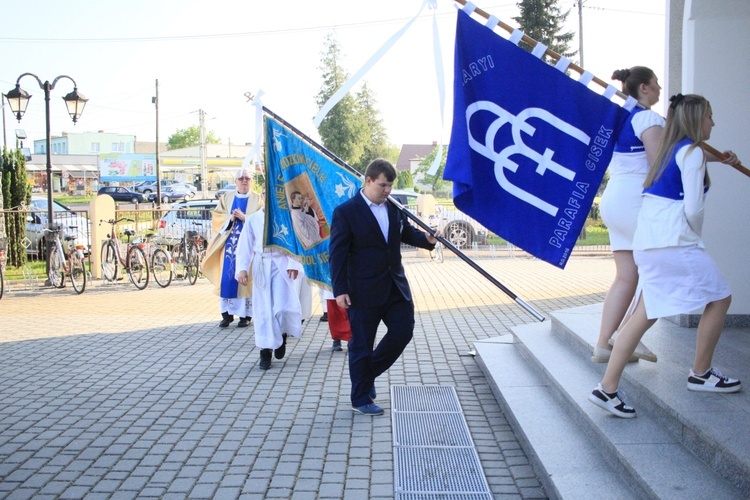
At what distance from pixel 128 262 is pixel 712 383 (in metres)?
→ 13.3

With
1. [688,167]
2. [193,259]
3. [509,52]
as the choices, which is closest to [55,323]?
[193,259]

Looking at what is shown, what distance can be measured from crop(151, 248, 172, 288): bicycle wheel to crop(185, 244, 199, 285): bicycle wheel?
1.69ft

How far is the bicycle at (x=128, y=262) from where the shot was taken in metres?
16.0

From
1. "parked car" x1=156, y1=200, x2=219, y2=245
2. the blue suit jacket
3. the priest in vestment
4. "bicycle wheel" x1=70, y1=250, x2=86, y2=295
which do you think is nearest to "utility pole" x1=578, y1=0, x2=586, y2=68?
"parked car" x1=156, y1=200, x2=219, y2=245

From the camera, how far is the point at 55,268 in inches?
647

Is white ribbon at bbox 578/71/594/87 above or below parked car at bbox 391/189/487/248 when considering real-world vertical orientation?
above

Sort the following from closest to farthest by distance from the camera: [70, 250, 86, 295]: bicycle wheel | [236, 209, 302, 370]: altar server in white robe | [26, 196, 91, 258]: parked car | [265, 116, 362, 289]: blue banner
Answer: [265, 116, 362, 289]: blue banner
[236, 209, 302, 370]: altar server in white robe
[70, 250, 86, 295]: bicycle wheel
[26, 196, 91, 258]: parked car

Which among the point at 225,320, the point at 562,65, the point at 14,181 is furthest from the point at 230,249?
the point at 14,181

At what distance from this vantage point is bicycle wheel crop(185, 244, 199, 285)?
1694 cm

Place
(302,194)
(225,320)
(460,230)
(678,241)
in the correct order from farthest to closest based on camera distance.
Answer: (460,230)
(225,320)
(302,194)
(678,241)

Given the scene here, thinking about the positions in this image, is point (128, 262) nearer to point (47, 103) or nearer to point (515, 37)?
point (47, 103)

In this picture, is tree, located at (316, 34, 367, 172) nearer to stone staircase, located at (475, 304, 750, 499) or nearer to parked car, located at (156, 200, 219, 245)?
parked car, located at (156, 200, 219, 245)

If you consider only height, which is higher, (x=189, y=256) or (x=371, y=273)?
(x=371, y=273)

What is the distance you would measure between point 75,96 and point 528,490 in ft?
51.7
